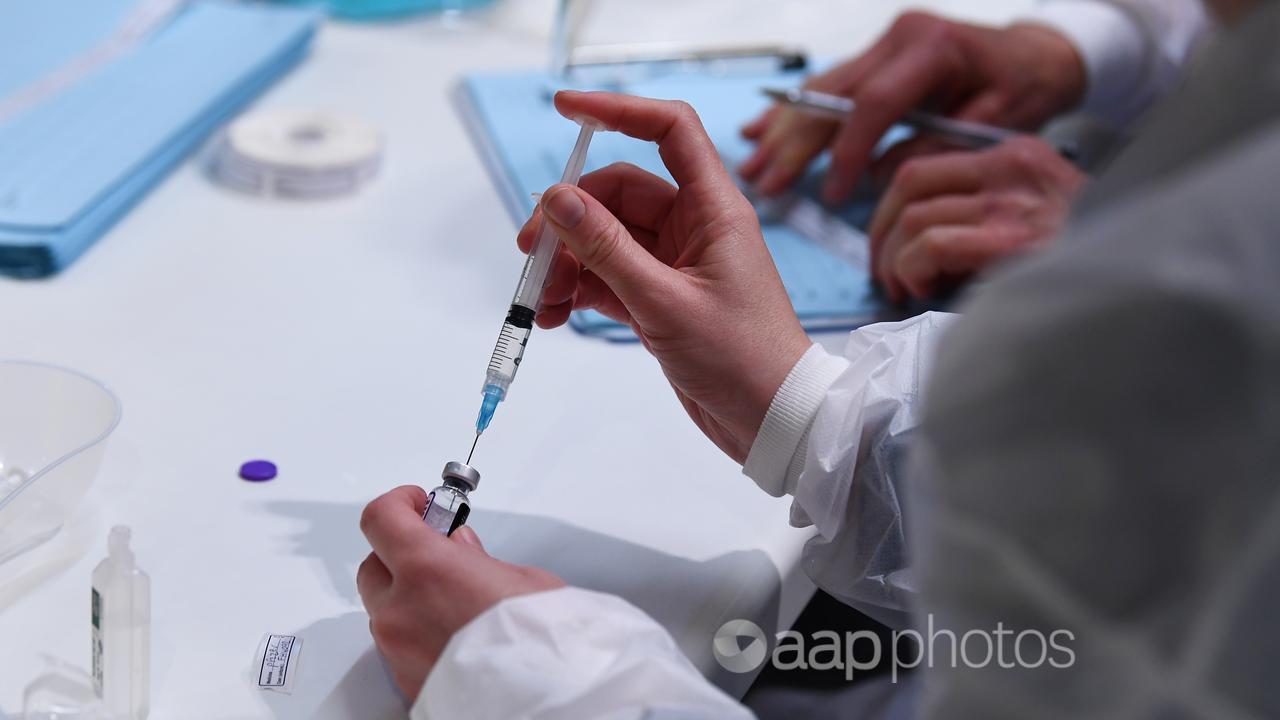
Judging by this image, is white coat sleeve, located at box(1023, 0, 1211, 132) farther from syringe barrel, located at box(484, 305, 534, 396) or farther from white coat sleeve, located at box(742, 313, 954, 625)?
syringe barrel, located at box(484, 305, 534, 396)

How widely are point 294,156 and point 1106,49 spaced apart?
2.69 ft

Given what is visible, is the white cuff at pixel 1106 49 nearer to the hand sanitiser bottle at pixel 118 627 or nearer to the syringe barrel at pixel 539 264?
the syringe barrel at pixel 539 264

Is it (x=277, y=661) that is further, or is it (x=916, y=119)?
(x=916, y=119)

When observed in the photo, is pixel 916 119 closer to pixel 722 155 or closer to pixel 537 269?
pixel 722 155

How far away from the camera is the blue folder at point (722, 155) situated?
35.5 inches

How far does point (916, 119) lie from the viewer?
3.53ft

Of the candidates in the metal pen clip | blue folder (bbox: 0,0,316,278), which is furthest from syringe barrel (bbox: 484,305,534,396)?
the metal pen clip

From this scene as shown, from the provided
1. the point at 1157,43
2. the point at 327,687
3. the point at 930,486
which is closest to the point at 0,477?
the point at 327,687

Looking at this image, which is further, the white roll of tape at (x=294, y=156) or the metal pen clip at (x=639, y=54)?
the metal pen clip at (x=639, y=54)

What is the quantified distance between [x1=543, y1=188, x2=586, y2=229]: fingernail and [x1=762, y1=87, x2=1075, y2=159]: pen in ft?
1.68

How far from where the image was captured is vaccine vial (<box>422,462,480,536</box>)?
585 millimetres

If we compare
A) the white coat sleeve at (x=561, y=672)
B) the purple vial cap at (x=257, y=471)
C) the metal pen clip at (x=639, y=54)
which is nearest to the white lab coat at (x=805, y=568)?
the white coat sleeve at (x=561, y=672)

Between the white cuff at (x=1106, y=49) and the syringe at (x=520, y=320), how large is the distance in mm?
715

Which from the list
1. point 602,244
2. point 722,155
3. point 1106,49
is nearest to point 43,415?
point 602,244
